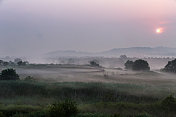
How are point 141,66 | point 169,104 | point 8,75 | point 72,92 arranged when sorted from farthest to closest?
point 141,66 < point 8,75 < point 72,92 < point 169,104

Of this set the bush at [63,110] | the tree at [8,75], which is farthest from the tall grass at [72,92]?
the bush at [63,110]

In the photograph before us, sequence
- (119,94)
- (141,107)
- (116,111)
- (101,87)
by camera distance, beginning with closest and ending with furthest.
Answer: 1. (116,111)
2. (141,107)
3. (119,94)
4. (101,87)

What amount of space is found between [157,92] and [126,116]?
47.3 ft

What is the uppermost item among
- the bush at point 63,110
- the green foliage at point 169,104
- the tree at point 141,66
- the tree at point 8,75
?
the tree at point 141,66

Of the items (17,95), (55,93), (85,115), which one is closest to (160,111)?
(85,115)

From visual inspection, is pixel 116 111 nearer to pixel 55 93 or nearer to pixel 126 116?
pixel 126 116

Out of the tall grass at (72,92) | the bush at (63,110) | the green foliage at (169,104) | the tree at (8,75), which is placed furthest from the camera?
the tree at (8,75)

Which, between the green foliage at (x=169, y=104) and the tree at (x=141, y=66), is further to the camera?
the tree at (x=141, y=66)

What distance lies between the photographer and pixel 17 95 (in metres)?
35.6

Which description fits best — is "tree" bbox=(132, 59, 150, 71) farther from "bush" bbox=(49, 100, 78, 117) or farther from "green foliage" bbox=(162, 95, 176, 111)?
"bush" bbox=(49, 100, 78, 117)

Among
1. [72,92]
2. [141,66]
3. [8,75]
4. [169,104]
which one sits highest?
[141,66]

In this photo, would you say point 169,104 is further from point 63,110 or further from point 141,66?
point 141,66

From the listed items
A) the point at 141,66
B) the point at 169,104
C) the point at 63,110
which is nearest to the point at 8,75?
the point at 63,110

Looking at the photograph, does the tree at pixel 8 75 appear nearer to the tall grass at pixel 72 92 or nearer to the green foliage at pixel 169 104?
the tall grass at pixel 72 92
